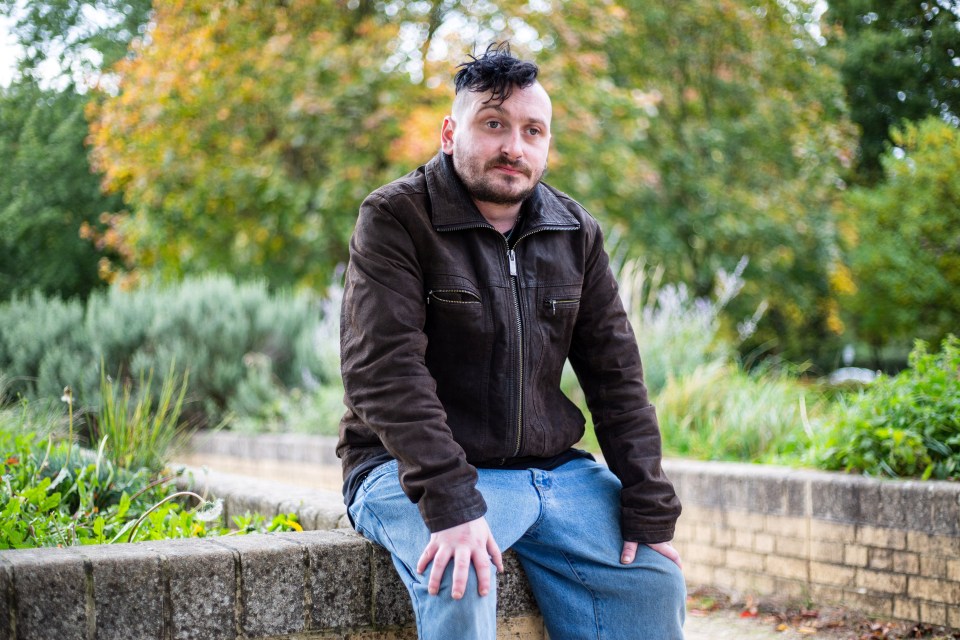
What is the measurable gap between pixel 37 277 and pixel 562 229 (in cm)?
637

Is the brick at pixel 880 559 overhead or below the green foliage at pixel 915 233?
below

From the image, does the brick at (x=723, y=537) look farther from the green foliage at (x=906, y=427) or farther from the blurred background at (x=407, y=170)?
the blurred background at (x=407, y=170)

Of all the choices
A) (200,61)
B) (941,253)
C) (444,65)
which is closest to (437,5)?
(444,65)

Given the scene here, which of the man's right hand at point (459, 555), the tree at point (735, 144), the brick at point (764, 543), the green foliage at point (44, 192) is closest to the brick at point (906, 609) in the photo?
the brick at point (764, 543)

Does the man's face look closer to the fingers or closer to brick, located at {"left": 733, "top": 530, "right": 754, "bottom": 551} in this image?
the fingers

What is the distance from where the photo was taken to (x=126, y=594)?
212 centimetres

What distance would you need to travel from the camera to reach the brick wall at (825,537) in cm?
366

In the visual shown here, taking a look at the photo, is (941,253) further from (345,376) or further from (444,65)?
(345,376)

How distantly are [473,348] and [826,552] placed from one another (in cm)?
245

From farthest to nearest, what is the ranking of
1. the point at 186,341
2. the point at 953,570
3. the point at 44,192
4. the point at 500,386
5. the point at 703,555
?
the point at 186,341 < the point at 44,192 < the point at 703,555 < the point at 953,570 < the point at 500,386

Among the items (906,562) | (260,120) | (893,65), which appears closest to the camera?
(906,562)

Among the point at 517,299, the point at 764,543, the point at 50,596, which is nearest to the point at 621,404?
the point at 517,299

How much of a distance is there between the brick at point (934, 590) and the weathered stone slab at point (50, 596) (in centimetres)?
307

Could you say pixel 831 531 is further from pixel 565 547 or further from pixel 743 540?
pixel 565 547
